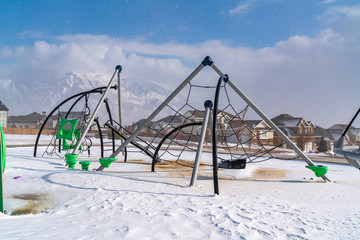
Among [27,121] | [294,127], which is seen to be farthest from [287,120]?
[27,121]

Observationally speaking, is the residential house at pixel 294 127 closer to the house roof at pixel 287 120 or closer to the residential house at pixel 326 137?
the house roof at pixel 287 120

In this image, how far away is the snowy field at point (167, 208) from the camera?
3.96 meters

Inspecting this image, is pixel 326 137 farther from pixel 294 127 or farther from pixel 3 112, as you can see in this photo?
pixel 3 112

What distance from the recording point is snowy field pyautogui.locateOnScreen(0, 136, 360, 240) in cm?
396

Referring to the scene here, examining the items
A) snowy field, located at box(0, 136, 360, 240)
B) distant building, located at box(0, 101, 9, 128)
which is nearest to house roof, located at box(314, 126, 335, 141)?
snowy field, located at box(0, 136, 360, 240)

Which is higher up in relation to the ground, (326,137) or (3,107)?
(3,107)

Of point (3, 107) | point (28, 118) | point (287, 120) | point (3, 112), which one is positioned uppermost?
point (3, 107)

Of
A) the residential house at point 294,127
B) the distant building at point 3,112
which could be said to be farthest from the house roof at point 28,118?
the residential house at point 294,127

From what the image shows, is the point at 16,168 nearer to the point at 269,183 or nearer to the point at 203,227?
the point at 203,227

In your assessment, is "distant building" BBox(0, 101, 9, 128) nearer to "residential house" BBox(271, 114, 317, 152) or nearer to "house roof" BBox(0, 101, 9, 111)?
"house roof" BBox(0, 101, 9, 111)

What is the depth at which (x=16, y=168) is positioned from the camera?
8898 mm

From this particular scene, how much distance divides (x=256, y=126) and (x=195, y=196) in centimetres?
3893

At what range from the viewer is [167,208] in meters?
5.04

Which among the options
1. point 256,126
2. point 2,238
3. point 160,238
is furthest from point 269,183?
point 256,126
